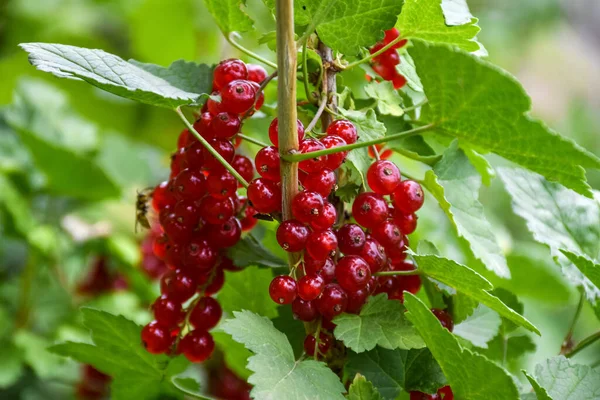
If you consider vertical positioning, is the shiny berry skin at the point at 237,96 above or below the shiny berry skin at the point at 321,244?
above

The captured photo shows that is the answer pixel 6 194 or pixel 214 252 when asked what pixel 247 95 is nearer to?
pixel 214 252

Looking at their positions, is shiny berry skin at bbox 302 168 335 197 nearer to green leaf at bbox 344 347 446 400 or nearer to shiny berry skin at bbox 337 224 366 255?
shiny berry skin at bbox 337 224 366 255

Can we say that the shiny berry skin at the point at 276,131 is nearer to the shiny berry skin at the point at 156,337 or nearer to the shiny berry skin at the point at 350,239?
the shiny berry skin at the point at 350,239

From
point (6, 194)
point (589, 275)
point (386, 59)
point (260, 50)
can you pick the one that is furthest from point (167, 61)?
point (589, 275)

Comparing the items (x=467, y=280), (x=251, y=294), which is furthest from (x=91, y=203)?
(x=467, y=280)

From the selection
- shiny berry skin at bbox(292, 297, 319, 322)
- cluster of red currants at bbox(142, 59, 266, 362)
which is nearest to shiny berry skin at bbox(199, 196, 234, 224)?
cluster of red currants at bbox(142, 59, 266, 362)

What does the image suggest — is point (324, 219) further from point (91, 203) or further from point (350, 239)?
point (91, 203)

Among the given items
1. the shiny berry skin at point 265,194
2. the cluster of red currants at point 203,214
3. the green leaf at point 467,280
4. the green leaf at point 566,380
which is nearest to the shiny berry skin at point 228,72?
the cluster of red currants at point 203,214
